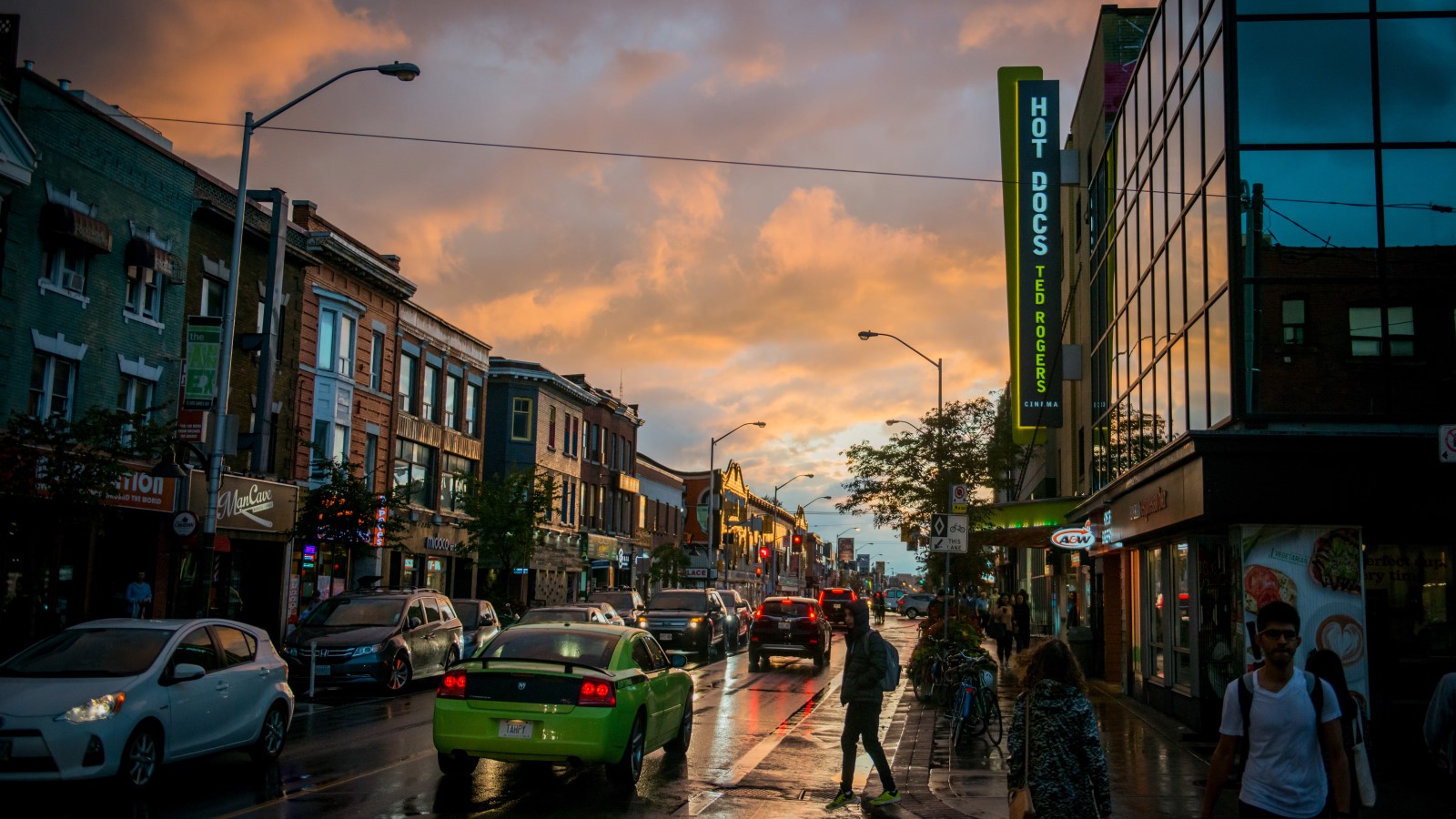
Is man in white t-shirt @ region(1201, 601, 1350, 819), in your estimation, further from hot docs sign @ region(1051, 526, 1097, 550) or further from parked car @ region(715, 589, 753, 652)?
parked car @ region(715, 589, 753, 652)

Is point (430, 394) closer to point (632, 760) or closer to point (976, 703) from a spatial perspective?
point (976, 703)

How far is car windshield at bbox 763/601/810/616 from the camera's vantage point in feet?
103

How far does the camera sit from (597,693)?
11211 millimetres

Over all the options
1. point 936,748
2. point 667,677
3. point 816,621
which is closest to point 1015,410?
point 816,621

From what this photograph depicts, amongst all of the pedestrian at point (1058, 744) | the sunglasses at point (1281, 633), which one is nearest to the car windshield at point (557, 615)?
the pedestrian at point (1058, 744)

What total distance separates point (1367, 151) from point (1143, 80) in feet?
21.7

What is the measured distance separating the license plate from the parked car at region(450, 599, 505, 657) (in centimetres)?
1561

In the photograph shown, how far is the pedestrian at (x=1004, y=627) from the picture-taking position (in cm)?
3056

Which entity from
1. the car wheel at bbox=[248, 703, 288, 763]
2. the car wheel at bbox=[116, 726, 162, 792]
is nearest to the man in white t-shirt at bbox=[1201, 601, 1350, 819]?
the car wheel at bbox=[116, 726, 162, 792]

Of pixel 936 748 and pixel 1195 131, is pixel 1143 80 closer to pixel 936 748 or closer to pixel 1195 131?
pixel 1195 131

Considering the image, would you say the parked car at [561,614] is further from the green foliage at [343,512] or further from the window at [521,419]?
the window at [521,419]

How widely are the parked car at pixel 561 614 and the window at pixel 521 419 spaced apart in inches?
1086

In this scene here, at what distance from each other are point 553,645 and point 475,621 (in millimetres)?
15696

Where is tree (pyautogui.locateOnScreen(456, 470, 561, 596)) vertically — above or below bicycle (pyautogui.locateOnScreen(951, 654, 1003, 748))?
above
